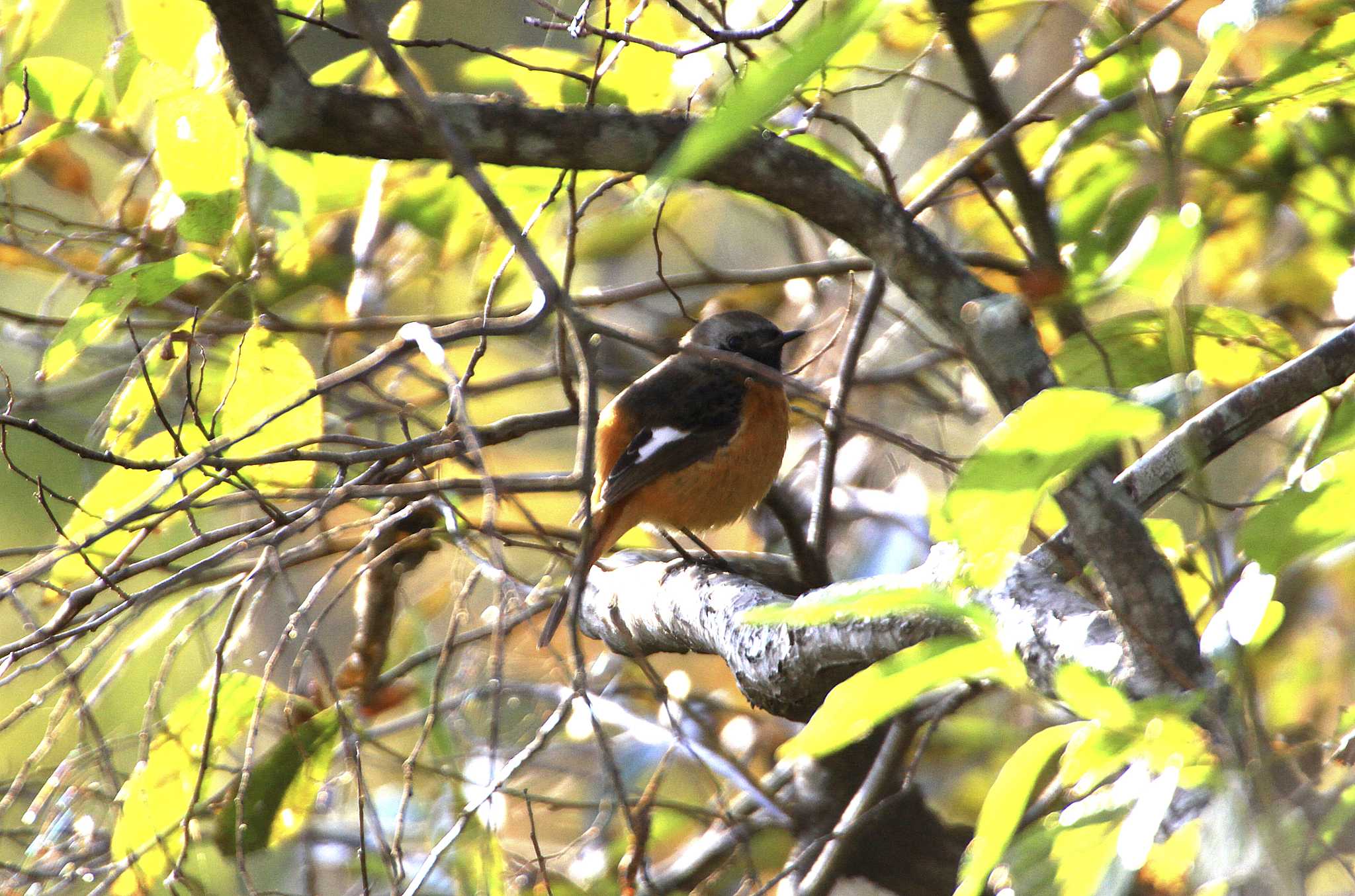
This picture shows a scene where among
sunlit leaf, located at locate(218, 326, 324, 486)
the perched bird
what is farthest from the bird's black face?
sunlit leaf, located at locate(218, 326, 324, 486)

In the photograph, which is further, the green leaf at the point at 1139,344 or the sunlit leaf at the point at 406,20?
the sunlit leaf at the point at 406,20

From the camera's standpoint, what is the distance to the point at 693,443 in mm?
4293

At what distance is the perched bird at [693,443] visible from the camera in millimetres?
4141

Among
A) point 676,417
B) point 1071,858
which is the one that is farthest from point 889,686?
point 676,417

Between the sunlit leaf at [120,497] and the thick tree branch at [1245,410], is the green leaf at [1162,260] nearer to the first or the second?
the thick tree branch at [1245,410]

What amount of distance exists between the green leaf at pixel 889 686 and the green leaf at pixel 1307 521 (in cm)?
24

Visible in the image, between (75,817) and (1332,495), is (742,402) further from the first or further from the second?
(1332,495)

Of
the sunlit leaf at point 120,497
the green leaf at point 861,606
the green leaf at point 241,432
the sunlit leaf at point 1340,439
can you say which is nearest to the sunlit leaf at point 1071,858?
the green leaf at point 861,606

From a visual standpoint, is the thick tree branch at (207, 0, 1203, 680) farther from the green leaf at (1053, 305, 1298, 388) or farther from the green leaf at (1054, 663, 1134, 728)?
the green leaf at (1053, 305, 1298, 388)

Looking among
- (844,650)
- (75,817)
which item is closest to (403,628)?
(75,817)

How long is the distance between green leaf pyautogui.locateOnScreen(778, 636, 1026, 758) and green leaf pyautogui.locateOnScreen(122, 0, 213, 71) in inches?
84.5

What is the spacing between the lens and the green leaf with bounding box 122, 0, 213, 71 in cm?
240

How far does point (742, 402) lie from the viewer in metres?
4.39

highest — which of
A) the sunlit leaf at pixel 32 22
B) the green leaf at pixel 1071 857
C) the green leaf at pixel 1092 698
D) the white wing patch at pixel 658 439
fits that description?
the sunlit leaf at pixel 32 22
